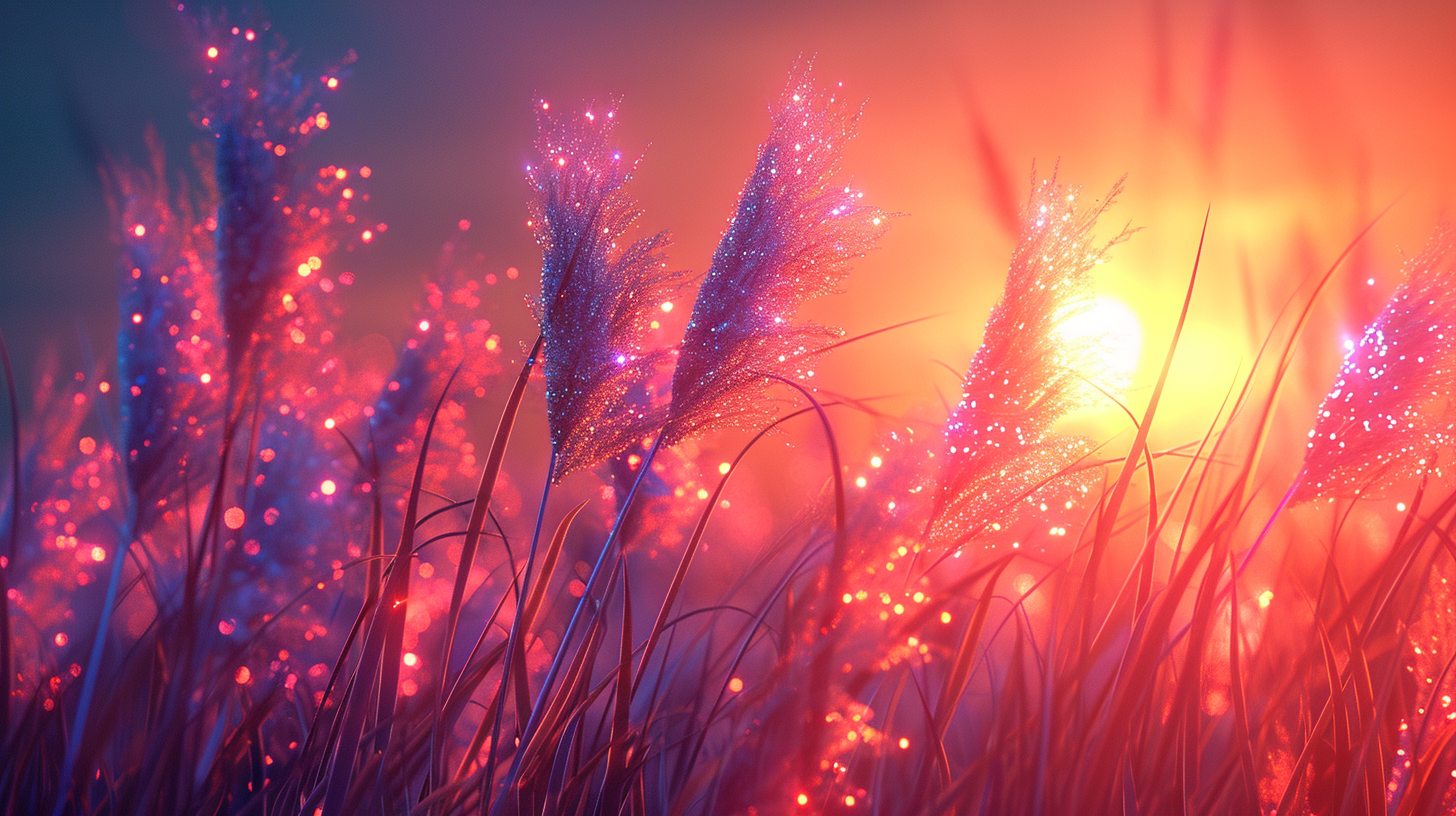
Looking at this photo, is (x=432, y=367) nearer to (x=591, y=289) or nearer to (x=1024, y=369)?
(x=591, y=289)

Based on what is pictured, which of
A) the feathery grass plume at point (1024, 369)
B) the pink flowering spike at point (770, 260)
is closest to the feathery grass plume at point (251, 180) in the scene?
the pink flowering spike at point (770, 260)

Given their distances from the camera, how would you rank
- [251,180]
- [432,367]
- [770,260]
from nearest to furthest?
[770,260] → [251,180] → [432,367]

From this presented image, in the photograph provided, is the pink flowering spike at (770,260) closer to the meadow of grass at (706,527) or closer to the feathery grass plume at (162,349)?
the meadow of grass at (706,527)

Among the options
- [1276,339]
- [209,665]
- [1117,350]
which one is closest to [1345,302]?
[1276,339]

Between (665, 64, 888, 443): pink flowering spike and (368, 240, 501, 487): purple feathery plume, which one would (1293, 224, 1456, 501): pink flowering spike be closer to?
(665, 64, 888, 443): pink flowering spike

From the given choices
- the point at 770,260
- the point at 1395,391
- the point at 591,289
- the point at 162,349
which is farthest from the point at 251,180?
the point at 1395,391

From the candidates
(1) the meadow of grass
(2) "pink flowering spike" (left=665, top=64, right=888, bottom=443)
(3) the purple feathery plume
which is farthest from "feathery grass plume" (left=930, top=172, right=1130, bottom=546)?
(3) the purple feathery plume

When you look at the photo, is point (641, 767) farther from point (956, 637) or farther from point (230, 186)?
point (230, 186)
